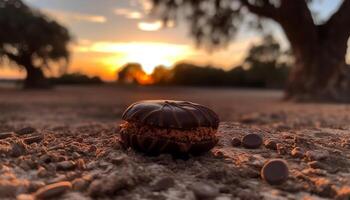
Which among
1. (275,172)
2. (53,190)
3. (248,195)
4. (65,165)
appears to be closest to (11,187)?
(53,190)

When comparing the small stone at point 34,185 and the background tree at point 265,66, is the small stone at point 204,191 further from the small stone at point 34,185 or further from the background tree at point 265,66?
the background tree at point 265,66

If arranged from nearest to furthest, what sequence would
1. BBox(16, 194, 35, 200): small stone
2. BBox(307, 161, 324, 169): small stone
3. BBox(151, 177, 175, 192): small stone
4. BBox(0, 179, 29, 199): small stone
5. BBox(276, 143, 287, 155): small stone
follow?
BBox(16, 194, 35, 200): small stone → BBox(0, 179, 29, 199): small stone → BBox(151, 177, 175, 192): small stone → BBox(307, 161, 324, 169): small stone → BBox(276, 143, 287, 155): small stone

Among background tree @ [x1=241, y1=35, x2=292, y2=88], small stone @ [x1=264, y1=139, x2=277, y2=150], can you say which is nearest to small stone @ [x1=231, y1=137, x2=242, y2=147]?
small stone @ [x1=264, y1=139, x2=277, y2=150]

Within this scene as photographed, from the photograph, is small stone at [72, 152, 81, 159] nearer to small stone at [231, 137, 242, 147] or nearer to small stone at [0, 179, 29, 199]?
small stone at [0, 179, 29, 199]

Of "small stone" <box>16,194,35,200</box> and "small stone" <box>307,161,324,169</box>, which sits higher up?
"small stone" <box>307,161,324,169</box>

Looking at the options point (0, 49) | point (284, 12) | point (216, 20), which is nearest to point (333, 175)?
point (284, 12)

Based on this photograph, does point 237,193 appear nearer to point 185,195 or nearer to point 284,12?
point 185,195

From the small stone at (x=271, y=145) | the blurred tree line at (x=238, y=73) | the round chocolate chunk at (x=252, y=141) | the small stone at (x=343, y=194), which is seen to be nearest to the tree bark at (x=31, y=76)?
the blurred tree line at (x=238, y=73)
